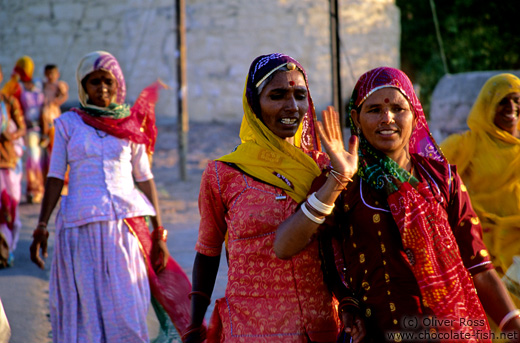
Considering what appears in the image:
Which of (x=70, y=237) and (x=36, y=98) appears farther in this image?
(x=36, y=98)

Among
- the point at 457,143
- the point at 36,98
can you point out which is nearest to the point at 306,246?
the point at 457,143

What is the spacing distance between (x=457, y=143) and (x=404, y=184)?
241cm

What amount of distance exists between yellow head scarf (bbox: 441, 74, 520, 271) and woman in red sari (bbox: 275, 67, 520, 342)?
2.11 meters

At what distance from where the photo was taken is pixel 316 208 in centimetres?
243

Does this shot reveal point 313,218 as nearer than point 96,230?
Yes

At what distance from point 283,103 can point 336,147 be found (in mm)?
455

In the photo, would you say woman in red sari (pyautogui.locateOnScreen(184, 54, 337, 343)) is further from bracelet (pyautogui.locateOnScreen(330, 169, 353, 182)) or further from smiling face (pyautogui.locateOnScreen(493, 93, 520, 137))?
smiling face (pyautogui.locateOnScreen(493, 93, 520, 137))

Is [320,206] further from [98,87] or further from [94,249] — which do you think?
[98,87]

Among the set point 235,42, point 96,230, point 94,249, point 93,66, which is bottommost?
point 94,249

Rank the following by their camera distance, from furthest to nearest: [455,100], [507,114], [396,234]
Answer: [455,100], [507,114], [396,234]

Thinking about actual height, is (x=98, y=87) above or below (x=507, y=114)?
above

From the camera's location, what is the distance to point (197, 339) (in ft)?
9.62

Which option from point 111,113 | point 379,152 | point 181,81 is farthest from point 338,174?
point 181,81

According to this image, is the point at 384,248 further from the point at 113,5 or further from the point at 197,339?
the point at 113,5
